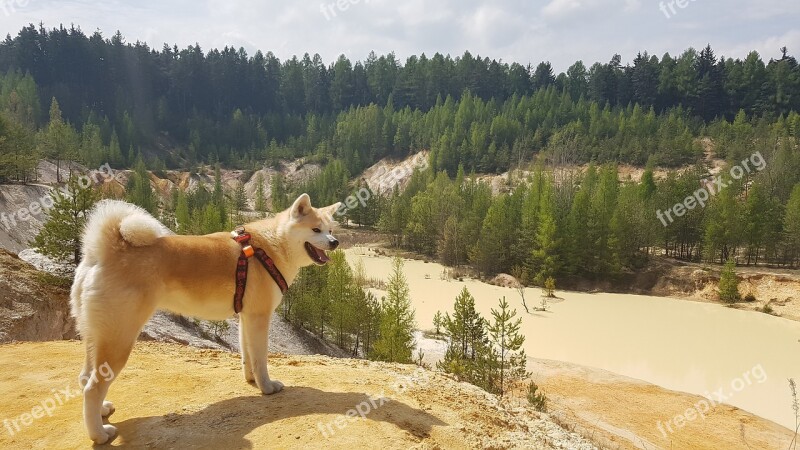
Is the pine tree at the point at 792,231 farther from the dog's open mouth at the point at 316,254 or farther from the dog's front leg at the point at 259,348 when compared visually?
the dog's front leg at the point at 259,348

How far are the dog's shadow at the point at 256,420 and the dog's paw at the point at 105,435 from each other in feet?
0.38

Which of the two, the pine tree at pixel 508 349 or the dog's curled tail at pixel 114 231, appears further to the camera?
the pine tree at pixel 508 349

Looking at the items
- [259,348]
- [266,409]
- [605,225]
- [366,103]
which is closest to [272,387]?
[266,409]

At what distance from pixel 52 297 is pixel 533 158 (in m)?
91.1

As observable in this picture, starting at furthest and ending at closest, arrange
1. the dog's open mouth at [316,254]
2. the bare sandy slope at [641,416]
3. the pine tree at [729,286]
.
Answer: the pine tree at [729,286] → the bare sandy slope at [641,416] → the dog's open mouth at [316,254]

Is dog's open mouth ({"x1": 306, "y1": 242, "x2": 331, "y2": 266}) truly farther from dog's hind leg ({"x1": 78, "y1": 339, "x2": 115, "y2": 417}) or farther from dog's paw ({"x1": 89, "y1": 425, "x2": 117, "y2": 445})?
dog's paw ({"x1": 89, "y1": 425, "x2": 117, "y2": 445})

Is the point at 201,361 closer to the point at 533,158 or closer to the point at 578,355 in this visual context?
the point at 578,355

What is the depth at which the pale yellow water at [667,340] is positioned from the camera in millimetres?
29047

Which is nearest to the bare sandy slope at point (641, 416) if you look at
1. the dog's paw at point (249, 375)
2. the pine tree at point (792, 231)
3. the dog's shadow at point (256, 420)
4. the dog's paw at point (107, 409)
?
the dog's shadow at point (256, 420)

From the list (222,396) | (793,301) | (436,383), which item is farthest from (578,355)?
(222,396)

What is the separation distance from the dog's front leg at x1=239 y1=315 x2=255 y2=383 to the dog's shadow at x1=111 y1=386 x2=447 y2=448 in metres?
0.56

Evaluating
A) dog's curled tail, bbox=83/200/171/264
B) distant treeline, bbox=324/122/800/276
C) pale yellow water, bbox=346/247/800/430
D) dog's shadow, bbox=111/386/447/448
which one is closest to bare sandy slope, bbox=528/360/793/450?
pale yellow water, bbox=346/247/800/430

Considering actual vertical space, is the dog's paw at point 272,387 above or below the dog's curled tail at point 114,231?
below

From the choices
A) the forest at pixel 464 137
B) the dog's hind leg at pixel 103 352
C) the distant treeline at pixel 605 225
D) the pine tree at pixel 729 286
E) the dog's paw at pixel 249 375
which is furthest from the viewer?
the forest at pixel 464 137
